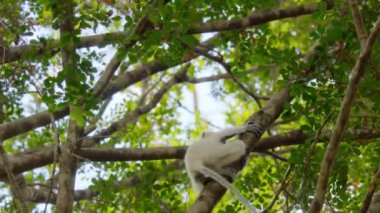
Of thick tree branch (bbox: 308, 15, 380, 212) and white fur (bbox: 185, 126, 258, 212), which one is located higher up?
white fur (bbox: 185, 126, 258, 212)

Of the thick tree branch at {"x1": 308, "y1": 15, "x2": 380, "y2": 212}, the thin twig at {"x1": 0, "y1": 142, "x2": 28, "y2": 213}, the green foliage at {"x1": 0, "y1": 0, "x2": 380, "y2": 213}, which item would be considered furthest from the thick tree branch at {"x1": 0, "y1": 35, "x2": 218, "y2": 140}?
the thick tree branch at {"x1": 308, "y1": 15, "x2": 380, "y2": 212}

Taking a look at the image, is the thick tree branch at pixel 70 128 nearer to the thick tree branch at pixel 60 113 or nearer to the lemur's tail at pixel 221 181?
the thick tree branch at pixel 60 113

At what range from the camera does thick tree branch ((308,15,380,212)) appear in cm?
289

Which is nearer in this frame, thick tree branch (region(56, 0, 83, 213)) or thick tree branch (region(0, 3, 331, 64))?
thick tree branch (region(56, 0, 83, 213))

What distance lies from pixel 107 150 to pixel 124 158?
0.52 ft

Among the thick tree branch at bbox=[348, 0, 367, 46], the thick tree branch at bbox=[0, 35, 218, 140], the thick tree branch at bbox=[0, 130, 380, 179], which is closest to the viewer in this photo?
the thick tree branch at bbox=[348, 0, 367, 46]

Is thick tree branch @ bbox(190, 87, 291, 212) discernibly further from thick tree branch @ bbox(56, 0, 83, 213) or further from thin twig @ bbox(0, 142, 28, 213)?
thin twig @ bbox(0, 142, 28, 213)

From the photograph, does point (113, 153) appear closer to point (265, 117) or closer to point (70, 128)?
point (70, 128)

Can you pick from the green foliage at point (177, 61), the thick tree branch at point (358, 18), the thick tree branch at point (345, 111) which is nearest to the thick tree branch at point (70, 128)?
the green foliage at point (177, 61)

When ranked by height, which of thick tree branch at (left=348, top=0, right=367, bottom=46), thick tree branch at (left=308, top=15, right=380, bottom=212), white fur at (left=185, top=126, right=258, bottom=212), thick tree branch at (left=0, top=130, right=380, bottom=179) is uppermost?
thick tree branch at (left=0, top=130, right=380, bottom=179)

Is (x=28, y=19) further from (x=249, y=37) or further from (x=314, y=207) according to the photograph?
(x=314, y=207)

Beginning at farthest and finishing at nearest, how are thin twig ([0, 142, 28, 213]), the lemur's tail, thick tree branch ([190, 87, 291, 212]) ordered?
thick tree branch ([190, 87, 291, 212])
the lemur's tail
thin twig ([0, 142, 28, 213])

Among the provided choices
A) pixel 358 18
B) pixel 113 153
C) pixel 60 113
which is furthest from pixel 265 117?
pixel 358 18

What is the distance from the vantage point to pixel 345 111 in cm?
295
